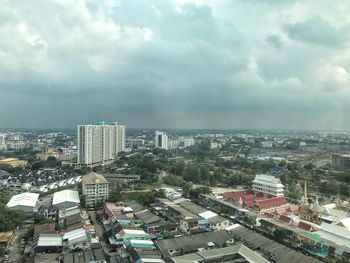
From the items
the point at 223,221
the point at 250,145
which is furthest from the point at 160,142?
the point at 223,221

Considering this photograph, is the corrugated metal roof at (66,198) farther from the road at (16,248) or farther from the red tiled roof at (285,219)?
the red tiled roof at (285,219)

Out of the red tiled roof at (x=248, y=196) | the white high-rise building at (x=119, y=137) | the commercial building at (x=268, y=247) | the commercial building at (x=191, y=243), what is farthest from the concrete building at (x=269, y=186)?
the white high-rise building at (x=119, y=137)

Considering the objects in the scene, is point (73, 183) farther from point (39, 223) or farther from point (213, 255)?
point (213, 255)

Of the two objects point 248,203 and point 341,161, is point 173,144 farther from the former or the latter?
point 248,203

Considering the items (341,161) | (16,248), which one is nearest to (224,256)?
(16,248)

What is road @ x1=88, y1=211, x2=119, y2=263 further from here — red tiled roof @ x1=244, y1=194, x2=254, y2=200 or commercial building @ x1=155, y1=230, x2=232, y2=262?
red tiled roof @ x1=244, y1=194, x2=254, y2=200

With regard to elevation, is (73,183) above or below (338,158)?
A: below
